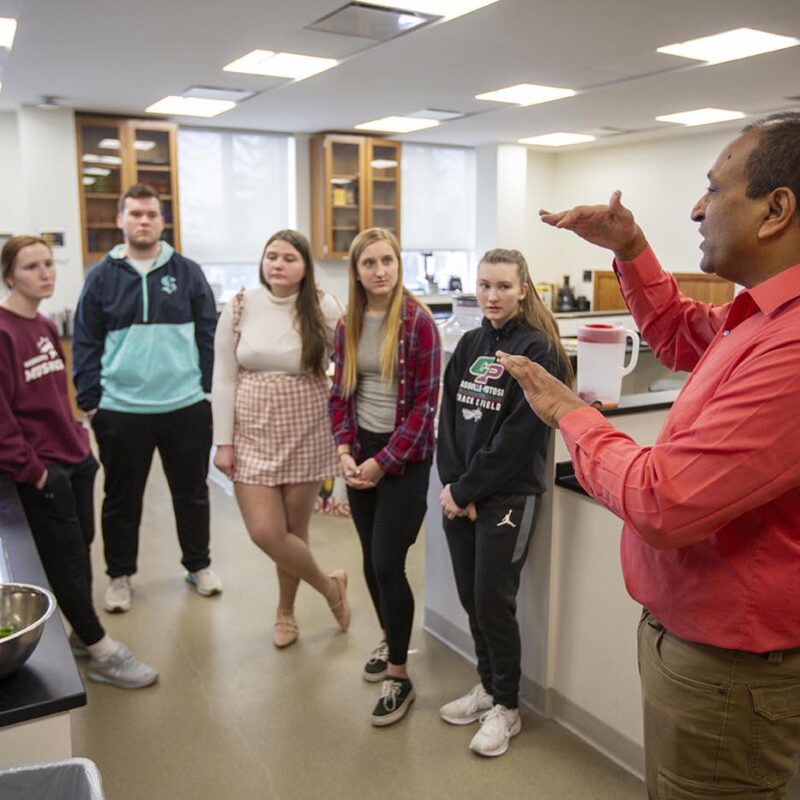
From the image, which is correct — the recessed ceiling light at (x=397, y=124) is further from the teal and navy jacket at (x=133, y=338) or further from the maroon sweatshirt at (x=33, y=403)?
the maroon sweatshirt at (x=33, y=403)

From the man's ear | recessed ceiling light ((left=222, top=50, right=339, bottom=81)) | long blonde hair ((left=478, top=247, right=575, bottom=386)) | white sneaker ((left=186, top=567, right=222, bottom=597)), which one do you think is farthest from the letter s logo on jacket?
recessed ceiling light ((left=222, top=50, right=339, bottom=81))

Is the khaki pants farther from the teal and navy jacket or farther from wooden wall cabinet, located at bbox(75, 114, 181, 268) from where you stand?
wooden wall cabinet, located at bbox(75, 114, 181, 268)

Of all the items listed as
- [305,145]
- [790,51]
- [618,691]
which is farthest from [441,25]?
[305,145]

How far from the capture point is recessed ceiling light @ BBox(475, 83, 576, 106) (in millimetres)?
5353

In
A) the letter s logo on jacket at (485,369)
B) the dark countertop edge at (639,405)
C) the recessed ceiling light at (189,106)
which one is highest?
the recessed ceiling light at (189,106)

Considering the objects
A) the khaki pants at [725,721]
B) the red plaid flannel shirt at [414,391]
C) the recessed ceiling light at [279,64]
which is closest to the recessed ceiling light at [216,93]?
the recessed ceiling light at [279,64]

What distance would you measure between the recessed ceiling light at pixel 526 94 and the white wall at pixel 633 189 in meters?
2.51

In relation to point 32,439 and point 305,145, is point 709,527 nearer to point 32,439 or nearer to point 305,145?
point 32,439

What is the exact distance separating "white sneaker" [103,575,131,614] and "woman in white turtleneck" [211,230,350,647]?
84cm

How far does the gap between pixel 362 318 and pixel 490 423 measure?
58cm

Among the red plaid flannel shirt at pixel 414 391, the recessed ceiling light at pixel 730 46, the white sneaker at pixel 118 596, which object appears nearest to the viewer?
the red plaid flannel shirt at pixel 414 391

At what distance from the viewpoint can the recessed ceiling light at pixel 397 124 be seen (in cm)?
671

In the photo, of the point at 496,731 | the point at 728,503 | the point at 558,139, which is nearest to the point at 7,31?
the point at 496,731

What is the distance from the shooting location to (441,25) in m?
3.75
